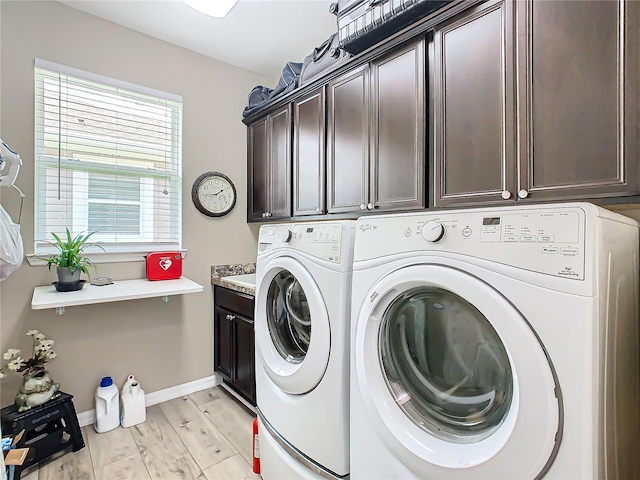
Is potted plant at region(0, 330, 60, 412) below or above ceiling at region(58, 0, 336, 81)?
below

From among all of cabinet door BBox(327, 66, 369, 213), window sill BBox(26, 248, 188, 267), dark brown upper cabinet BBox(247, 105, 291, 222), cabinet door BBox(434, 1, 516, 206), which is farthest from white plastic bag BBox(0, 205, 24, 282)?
cabinet door BBox(434, 1, 516, 206)

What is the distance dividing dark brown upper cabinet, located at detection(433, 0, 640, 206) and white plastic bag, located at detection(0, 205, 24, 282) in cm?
202

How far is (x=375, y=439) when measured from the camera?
104 cm

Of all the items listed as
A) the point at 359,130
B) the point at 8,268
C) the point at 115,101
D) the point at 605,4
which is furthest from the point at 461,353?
the point at 115,101

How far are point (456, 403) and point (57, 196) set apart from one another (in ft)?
8.26

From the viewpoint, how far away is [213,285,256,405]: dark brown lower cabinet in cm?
220

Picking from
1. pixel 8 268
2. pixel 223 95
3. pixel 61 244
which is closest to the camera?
pixel 8 268

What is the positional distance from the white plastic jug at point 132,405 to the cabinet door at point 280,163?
153 cm

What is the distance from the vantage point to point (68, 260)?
1.94m

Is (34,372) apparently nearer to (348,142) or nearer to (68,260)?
(68,260)

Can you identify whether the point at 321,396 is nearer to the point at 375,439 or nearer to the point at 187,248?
the point at 375,439

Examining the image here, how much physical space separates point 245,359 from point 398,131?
1.79 meters

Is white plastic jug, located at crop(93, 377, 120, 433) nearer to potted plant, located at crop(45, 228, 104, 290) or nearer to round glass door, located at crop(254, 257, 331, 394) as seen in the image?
potted plant, located at crop(45, 228, 104, 290)

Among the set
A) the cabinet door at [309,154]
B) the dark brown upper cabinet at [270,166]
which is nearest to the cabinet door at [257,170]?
the dark brown upper cabinet at [270,166]
